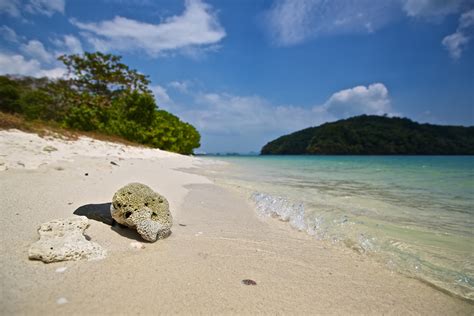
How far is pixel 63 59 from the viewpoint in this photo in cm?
3020

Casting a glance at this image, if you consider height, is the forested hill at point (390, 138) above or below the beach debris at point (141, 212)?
above

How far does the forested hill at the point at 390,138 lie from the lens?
7950 cm

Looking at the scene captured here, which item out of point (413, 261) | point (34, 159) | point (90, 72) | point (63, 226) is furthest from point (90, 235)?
point (90, 72)

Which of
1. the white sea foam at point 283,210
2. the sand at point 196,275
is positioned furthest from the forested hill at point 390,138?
the sand at point 196,275

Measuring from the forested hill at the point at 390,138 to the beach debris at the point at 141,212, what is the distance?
9239 cm

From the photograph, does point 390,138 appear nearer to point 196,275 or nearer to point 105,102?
point 105,102

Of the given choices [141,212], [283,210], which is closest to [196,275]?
[141,212]

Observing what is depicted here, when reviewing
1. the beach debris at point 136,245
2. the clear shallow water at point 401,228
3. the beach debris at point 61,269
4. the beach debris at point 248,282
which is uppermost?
the beach debris at point 61,269

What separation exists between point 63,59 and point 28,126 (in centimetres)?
2721

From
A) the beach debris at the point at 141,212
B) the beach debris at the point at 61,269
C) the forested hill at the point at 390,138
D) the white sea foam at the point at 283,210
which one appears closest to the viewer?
the beach debris at the point at 61,269

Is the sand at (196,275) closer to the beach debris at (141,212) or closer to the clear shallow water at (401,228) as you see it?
the beach debris at (141,212)

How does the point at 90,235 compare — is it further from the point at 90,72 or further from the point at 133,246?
the point at 90,72

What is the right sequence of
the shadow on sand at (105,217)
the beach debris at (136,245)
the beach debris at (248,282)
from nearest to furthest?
the beach debris at (248,282) < the beach debris at (136,245) < the shadow on sand at (105,217)

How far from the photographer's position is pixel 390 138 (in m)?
82.7
